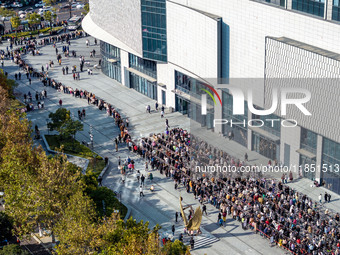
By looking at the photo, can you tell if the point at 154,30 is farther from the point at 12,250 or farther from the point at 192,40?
the point at 12,250

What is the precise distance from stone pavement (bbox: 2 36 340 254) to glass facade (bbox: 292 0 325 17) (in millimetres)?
19172

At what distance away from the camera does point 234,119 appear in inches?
3472

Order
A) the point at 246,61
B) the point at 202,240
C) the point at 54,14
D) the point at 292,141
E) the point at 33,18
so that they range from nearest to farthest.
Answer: the point at 202,240 → the point at 292,141 → the point at 246,61 → the point at 33,18 → the point at 54,14

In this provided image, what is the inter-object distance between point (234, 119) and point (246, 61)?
849cm

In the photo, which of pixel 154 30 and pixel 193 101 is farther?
pixel 154 30

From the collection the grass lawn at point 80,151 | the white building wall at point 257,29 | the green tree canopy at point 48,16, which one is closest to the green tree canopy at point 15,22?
the green tree canopy at point 48,16

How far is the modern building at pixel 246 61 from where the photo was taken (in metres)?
73.6

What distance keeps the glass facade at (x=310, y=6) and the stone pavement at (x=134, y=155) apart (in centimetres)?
1917

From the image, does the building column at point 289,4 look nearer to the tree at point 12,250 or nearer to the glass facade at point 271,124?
the glass facade at point 271,124


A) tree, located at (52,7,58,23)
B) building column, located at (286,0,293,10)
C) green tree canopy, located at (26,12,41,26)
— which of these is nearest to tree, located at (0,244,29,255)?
building column, located at (286,0,293,10)

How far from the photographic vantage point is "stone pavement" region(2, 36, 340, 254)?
69.9 meters

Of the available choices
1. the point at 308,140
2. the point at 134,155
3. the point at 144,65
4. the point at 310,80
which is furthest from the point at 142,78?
the point at 310,80

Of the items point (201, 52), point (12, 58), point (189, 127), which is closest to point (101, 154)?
point (189, 127)

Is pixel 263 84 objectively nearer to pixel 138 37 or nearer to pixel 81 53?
pixel 138 37
